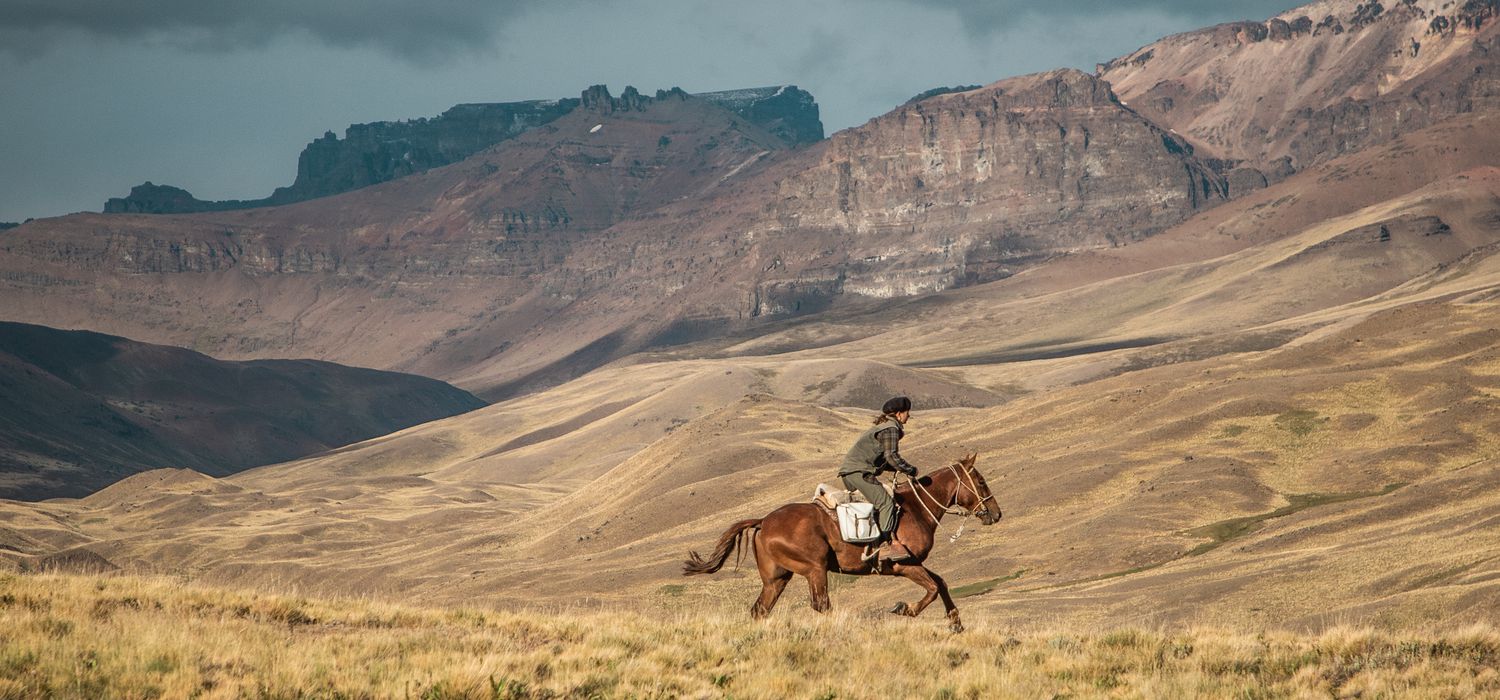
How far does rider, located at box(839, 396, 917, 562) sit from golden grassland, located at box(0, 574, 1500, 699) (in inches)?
42.7

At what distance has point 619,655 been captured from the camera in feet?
56.7

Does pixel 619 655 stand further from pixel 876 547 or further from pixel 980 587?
pixel 980 587

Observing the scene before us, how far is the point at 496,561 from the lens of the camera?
3661 inches

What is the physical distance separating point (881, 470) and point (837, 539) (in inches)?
46.9

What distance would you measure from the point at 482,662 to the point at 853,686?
13.1 feet

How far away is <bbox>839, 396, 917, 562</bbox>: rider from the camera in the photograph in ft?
69.8

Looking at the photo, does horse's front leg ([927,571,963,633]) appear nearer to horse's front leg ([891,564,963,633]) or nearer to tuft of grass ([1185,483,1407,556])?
horse's front leg ([891,564,963,633])

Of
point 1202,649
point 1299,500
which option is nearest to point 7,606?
point 1202,649

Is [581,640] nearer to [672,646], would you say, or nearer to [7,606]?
[672,646]

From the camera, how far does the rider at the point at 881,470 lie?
21.3 meters

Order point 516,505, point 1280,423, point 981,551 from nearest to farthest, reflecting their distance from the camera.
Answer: point 981,551 < point 1280,423 < point 516,505

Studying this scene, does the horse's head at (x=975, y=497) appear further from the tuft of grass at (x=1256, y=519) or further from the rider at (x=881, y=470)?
the tuft of grass at (x=1256, y=519)

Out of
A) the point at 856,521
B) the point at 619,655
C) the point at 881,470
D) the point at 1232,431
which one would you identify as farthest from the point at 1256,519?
the point at 619,655

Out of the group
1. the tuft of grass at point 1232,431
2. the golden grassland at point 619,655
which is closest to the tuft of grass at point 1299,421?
the tuft of grass at point 1232,431
